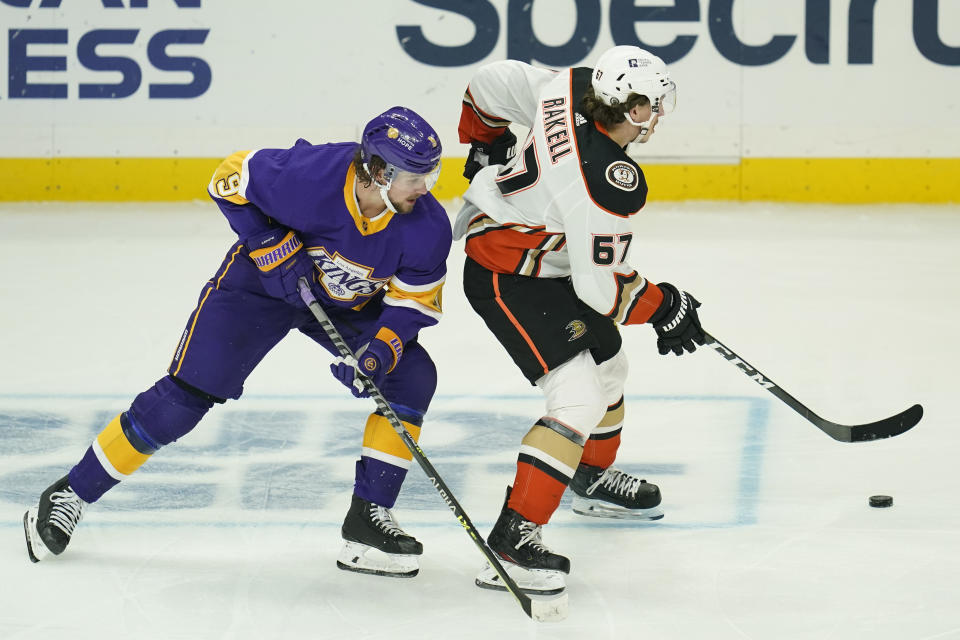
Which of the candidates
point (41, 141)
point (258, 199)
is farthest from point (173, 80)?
point (258, 199)

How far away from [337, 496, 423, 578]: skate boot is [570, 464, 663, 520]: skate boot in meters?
0.54

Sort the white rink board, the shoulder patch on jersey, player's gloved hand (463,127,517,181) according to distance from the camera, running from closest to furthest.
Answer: the shoulder patch on jersey → player's gloved hand (463,127,517,181) → the white rink board

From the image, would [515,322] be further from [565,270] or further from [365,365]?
[365,365]

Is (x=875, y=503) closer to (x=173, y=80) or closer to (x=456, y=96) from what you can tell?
(x=456, y=96)

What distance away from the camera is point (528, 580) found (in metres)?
2.65

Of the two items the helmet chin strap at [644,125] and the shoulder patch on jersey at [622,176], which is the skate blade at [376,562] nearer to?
the shoulder patch on jersey at [622,176]

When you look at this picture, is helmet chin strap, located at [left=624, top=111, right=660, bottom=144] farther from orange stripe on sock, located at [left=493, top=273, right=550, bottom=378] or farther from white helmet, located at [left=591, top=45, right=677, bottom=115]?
orange stripe on sock, located at [left=493, top=273, right=550, bottom=378]

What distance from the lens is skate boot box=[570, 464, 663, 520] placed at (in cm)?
314

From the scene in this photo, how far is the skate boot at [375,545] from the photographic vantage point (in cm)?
276

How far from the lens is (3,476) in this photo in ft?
10.8

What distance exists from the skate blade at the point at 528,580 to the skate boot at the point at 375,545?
0.54 ft

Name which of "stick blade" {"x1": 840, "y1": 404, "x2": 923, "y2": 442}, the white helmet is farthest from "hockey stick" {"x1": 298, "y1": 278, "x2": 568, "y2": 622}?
"stick blade" {"x1": 840, "y1": 404, "x2": 923, "y2": 442}

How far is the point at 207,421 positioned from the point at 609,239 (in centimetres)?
159

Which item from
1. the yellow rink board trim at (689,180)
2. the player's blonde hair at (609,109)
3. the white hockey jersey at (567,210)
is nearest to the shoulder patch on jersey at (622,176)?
the white hockey jersey at (567,210)
